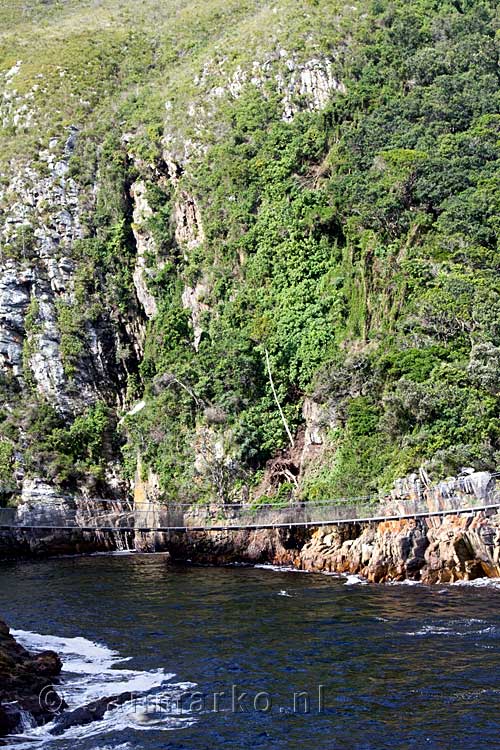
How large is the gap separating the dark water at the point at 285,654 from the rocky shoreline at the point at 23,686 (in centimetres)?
56

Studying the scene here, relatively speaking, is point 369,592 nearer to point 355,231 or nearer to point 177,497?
point 177,497

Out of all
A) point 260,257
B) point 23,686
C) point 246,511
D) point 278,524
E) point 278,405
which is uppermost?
point 260,257

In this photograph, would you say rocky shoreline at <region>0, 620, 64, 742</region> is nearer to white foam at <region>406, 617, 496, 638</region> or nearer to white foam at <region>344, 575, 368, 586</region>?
white foam at <region>406, 617, 496, 638</region>

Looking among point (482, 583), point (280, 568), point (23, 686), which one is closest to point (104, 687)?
point (23, 686)

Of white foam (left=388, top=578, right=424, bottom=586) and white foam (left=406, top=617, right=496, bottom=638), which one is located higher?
white foam (left=388, top=578, right=424, bottom=586)

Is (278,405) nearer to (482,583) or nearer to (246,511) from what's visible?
(246,511)

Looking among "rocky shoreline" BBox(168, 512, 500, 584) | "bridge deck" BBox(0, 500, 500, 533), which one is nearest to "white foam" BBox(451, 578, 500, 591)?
"rocky shoreline" BBox(168, 512, 500, 584)

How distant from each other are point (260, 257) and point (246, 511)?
1565 centimetres

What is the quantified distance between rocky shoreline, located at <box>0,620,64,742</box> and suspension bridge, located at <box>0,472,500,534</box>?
1405 centimetres

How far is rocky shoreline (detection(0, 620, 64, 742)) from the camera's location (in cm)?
1381

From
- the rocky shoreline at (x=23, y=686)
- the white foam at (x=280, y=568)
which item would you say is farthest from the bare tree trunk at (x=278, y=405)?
the rocky shoreline at (x=23, y=686)

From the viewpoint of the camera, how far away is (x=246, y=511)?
109ft

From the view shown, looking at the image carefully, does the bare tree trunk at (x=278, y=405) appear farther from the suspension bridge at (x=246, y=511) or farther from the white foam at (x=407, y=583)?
the white foam at (x=407, y=583)

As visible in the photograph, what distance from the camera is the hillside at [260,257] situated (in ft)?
112
